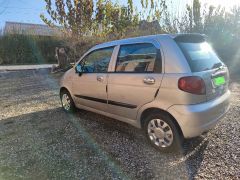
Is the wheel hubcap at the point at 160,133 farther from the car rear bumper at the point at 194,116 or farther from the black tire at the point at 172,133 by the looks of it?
the car rear bumper at the point at 194,116

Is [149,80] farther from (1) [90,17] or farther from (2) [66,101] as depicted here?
(1) [90,17]

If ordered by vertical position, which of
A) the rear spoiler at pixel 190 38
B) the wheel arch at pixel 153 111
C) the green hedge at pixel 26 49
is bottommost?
the wheel arch at pixel 153 111

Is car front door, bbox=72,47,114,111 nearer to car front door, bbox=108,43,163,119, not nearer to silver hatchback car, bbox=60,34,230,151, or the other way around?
silver hatchback car, bbox=60,34,230,151

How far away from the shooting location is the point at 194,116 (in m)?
3.01

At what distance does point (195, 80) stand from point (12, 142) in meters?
3.14

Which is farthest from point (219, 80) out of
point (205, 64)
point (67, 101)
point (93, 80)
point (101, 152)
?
point (67, 101)

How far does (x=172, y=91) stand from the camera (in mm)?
3121

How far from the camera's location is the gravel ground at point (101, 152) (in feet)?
9.76

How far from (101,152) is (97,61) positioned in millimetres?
1737

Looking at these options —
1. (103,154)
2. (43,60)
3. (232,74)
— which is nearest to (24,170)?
(103,154)

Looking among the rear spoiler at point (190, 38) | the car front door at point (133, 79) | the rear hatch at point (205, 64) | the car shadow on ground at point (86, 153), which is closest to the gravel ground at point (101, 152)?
the car shadow on ground at point (86, 153)

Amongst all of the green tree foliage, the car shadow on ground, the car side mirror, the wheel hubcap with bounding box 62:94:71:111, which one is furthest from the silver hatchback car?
the green tree foliage

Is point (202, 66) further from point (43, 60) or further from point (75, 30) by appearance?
point (43, 60)

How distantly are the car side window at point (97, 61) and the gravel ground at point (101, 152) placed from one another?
109 centimetres
